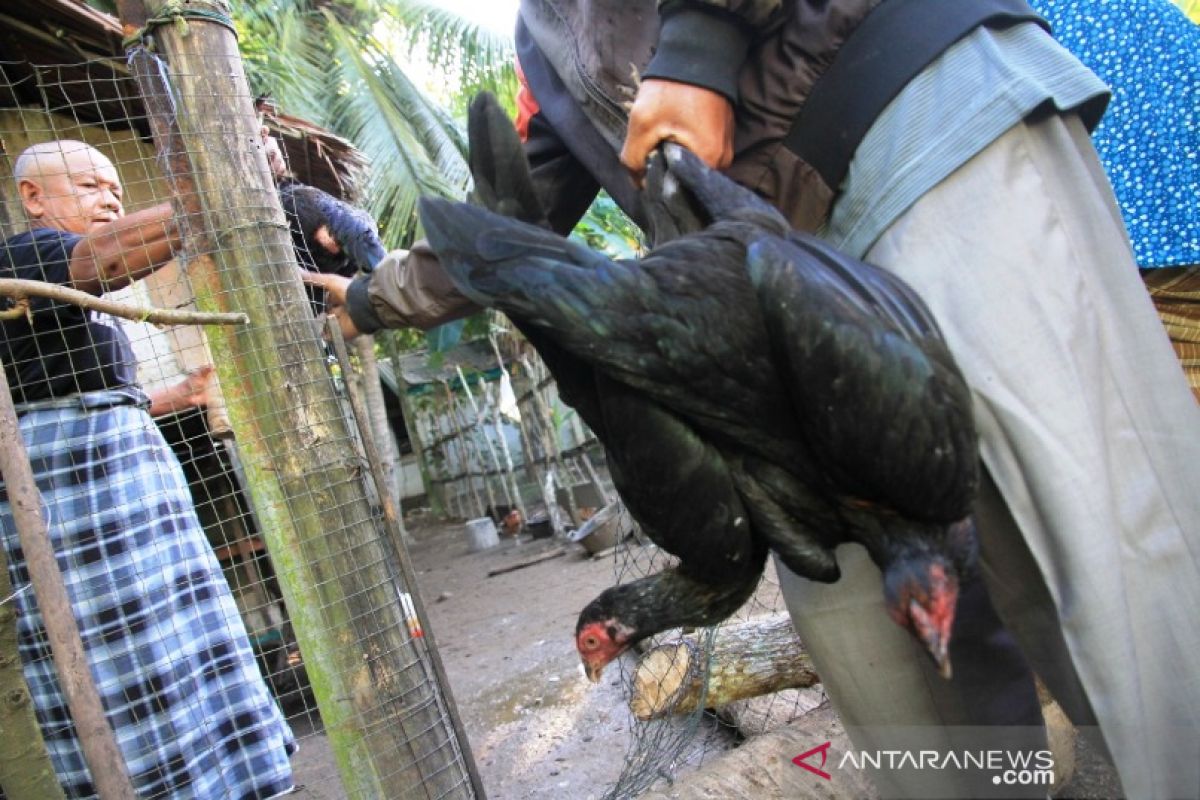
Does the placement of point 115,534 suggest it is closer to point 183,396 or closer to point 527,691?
point 183,396

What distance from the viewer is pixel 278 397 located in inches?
85.7

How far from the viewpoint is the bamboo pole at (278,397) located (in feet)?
7.07

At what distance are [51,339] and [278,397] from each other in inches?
36.2

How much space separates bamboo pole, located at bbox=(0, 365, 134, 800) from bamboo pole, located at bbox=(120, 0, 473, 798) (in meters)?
0.70

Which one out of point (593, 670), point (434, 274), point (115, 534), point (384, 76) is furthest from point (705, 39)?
point (384, 76)

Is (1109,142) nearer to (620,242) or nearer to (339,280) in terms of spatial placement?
(339,280)

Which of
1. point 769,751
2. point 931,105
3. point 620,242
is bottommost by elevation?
point 769,751

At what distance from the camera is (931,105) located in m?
1.17

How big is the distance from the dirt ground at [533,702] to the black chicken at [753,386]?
1451 millimetres

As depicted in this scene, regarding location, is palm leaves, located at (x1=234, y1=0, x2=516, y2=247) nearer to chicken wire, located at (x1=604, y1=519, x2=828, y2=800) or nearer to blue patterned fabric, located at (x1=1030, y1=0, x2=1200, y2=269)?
chicken wire, located at (x1=604, y1=519, x2=828, y2=800)

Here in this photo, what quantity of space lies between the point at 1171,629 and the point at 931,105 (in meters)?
0.82

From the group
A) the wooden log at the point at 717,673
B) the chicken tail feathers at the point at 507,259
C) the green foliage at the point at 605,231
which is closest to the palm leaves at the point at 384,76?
the green foliage at the point at 605,231

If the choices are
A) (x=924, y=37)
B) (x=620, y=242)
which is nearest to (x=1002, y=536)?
(x=924, y=37)

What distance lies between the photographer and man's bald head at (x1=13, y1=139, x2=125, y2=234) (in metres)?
2.61
